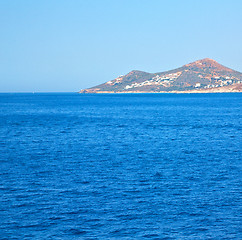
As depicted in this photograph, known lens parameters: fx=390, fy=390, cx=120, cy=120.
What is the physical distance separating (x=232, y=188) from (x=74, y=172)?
1363 cm

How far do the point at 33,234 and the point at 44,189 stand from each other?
27.2 feet

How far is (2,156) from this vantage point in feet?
142

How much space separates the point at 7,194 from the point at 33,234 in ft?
25.2

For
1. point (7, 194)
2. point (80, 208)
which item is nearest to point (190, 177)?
point (80, 208)

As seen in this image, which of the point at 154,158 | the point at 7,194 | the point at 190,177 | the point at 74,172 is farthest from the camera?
the point at 154,158

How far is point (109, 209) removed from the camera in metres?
24.4

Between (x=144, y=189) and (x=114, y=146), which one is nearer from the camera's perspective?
(x=144, y=189)

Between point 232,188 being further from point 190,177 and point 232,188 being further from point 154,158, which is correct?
point 154,158

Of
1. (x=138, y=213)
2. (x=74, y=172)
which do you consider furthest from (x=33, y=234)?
(x=74, y=172)

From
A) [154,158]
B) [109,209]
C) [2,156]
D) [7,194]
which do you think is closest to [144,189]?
[109,209]

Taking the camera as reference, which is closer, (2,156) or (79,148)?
(2,156)

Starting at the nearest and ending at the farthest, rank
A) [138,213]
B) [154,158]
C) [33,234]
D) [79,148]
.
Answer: [33,234] < [138,213] < [154,158] < [79,148]

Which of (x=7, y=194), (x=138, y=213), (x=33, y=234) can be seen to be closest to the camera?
(x=33, y=234)

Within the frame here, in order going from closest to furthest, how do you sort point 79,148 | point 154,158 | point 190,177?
1. point 190,177
2. point 154,158
3. point 79,148
